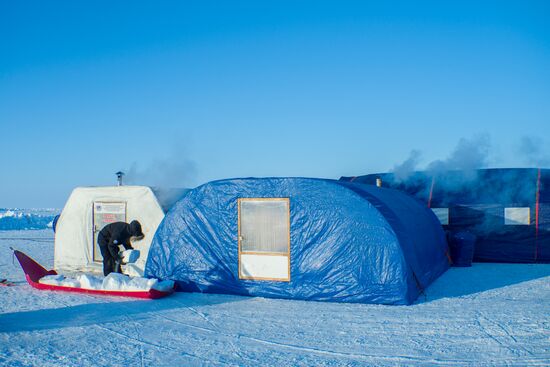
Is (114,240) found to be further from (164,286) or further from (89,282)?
(164,286)

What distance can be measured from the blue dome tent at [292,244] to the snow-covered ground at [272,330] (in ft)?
1.12

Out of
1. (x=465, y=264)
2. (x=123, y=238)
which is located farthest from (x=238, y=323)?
(x=465, y=264)

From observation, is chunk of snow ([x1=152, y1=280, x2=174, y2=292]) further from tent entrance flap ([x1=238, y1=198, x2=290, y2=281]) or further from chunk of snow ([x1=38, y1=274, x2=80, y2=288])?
chunk of snow ([x1=38, y1=274, x2=80, y2=288])

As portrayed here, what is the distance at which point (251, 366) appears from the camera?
17.0 ft

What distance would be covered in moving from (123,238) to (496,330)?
25.0 ft

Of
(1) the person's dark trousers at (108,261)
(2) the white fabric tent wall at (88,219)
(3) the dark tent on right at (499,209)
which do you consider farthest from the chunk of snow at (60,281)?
(3) the dark tent on right at (499,209)

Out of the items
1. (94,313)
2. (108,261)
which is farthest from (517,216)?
(94,313)

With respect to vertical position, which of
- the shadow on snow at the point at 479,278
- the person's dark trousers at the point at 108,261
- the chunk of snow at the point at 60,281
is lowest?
the shadow on snow at the point at 479,278

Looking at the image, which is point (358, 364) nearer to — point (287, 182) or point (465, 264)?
point (287, 182)

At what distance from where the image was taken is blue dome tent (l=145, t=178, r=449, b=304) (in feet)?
27.8

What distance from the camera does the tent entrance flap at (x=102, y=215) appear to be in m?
12.4

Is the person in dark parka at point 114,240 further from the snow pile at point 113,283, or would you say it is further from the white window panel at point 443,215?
the white window panel at point 443,215

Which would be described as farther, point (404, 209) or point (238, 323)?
point (404, 209)

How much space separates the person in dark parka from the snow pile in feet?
3.42
